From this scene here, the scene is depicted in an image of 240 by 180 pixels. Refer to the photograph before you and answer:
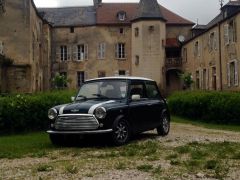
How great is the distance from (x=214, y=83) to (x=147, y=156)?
2945 centimetres

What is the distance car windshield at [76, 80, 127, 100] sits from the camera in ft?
39.1

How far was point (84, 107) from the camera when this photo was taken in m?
10.9

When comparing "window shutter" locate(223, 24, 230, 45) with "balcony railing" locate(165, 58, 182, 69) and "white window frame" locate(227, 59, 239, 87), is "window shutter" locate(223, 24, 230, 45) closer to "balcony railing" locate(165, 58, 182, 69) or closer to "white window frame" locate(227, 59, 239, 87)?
"white window frame" locate(227, 59, 239, 87)

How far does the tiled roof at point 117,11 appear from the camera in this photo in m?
50.5

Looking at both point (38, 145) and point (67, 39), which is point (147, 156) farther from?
point (67, 39)

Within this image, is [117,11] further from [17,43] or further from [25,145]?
[25,145]

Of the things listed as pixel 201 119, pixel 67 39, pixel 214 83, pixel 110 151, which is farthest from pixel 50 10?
pixel 110 151

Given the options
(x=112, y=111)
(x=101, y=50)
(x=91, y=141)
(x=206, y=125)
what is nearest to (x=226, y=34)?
(x=206, y=125)

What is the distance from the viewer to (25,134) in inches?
554

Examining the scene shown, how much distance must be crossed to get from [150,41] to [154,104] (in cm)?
3388

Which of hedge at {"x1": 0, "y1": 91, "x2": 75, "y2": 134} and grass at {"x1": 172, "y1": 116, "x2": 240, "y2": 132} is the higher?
hedge at {"x1": 0, "y1": 91, "x2": 75, "y2": 134}

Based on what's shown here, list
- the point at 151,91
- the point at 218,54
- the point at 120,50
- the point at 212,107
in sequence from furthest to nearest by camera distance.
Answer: the point at 120,50 < the point at 218,54 < the point at 212,107 < the point at 151,91

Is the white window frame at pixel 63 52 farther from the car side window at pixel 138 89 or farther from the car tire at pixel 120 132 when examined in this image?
the car tire at pixel 120 132

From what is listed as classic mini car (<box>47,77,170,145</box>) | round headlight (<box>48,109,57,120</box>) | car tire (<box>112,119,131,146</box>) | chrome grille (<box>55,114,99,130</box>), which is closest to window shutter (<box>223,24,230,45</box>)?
classic mini car (<box>47,77,170,145</box>)
